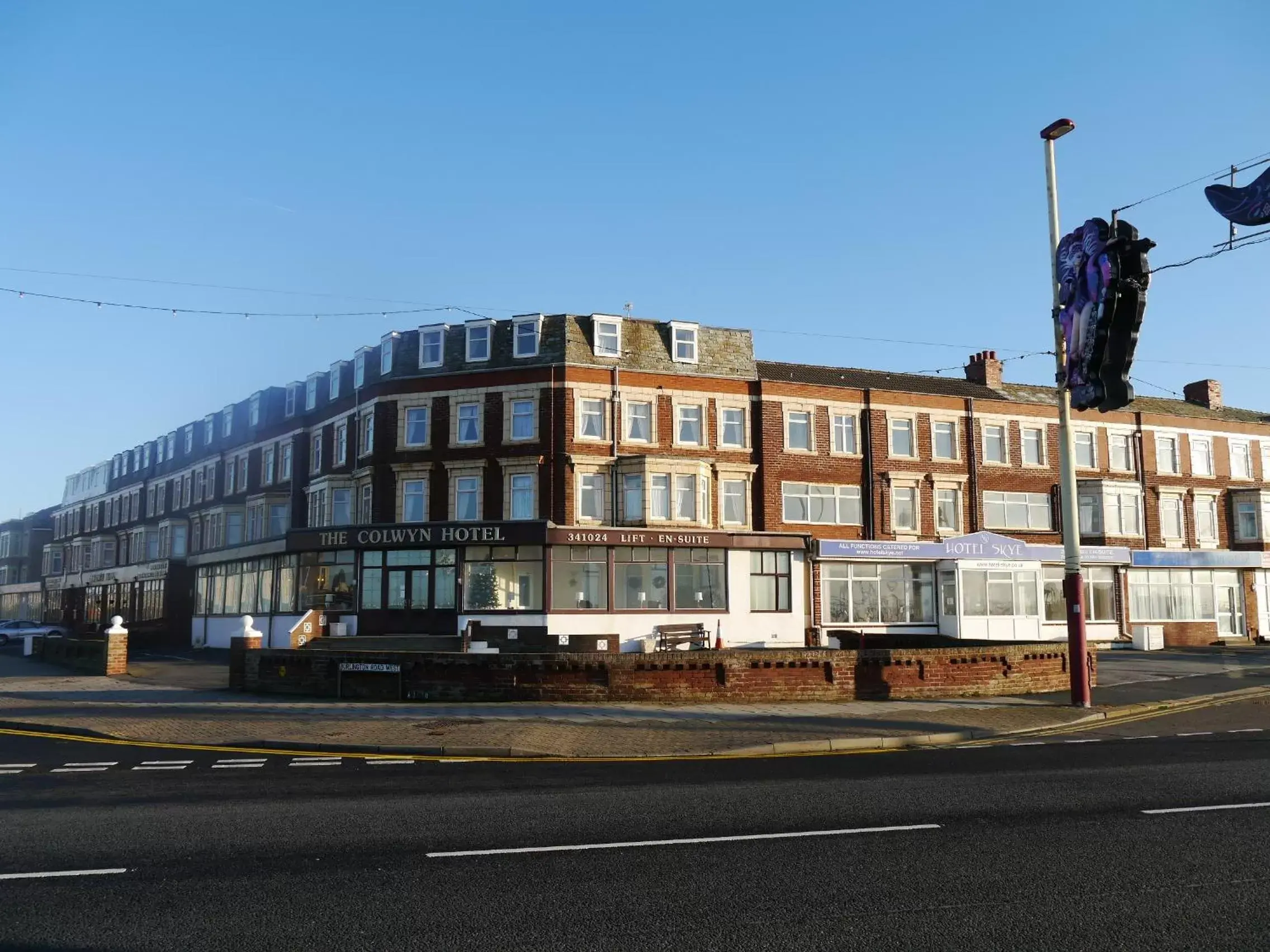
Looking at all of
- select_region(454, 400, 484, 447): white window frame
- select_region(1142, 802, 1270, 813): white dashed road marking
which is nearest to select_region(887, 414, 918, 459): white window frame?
select_region(454, 400, 484, 447): white window frame

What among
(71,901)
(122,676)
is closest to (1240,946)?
(71,901)

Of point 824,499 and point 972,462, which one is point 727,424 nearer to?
point 824,499

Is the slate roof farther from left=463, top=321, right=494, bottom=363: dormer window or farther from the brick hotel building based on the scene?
left=463, top=321, right=494, bottom=363: dormer window

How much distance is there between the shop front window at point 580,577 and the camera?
34.2 m

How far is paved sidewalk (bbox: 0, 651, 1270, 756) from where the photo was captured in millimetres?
15672

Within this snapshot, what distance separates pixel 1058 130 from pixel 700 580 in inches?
784

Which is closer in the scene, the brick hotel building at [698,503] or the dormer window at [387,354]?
the brick hotel building at [698,503]

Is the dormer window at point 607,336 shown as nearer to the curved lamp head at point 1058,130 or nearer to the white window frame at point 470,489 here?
the white window frame at point 470,489

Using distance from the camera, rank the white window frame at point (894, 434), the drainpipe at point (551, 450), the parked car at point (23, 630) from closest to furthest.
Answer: the drainpipe at point (551, 450) < the white window frame at point (894, 434) < the parked car at point (23, 630)

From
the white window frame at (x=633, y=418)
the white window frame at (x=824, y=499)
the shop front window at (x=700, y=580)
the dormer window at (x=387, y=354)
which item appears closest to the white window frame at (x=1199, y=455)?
the white window frame at (x=824, y=499)

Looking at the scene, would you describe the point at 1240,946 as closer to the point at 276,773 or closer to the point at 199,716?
the point at 276,773

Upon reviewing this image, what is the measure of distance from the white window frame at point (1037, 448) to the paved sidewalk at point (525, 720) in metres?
19.2

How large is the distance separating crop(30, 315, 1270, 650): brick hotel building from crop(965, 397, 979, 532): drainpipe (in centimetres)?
12

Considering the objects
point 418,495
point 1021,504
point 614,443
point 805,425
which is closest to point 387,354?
point 418,495
